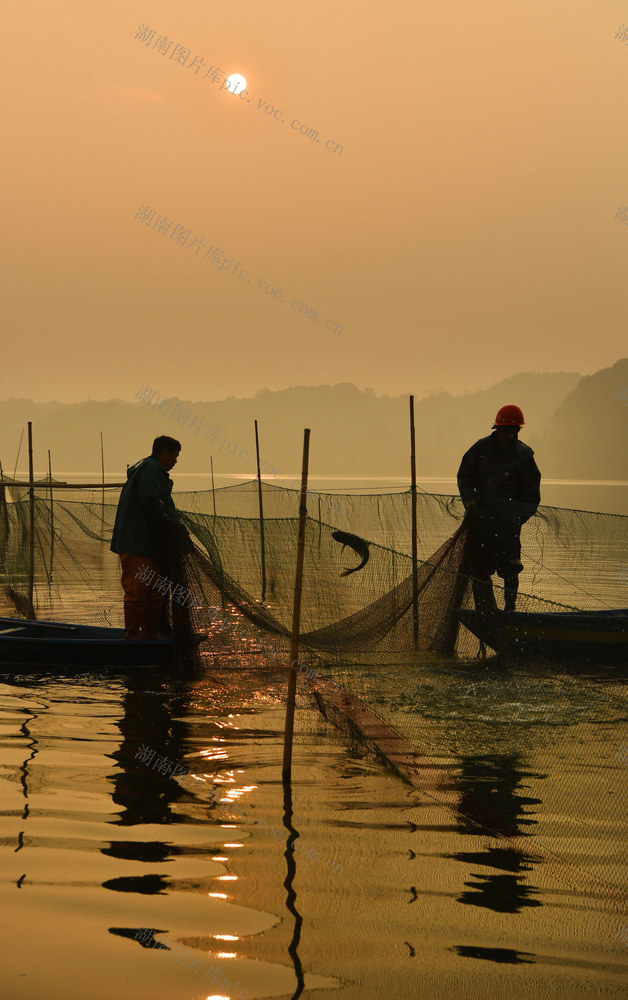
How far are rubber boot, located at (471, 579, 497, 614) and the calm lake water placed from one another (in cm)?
62

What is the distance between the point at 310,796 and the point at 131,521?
382 centimetres

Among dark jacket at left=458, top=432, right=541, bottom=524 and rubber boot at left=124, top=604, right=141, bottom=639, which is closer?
rubber boot at left=124, top=604, right=141, bottom=639

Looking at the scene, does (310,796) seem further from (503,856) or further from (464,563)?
(464,563)

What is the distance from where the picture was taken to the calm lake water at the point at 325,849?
303 cm

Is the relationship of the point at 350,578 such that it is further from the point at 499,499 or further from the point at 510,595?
the point at 499,499

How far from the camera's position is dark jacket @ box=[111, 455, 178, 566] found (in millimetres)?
7941

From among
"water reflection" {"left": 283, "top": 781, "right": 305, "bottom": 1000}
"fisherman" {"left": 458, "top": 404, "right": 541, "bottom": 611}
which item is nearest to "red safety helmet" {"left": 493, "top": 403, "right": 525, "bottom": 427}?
"fisherman" {"left": 458, "top": 404, "right": 541, "bottom": 611}

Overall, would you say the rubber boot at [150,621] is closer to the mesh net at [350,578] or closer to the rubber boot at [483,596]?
the mesh net at [350,578]

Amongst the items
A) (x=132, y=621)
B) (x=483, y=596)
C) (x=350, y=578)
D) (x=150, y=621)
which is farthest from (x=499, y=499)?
(x=132, y=621)

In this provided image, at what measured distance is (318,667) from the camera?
248 inches

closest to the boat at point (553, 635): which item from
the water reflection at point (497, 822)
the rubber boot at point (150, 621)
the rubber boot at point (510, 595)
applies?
the rubber boot at point (510, 595)

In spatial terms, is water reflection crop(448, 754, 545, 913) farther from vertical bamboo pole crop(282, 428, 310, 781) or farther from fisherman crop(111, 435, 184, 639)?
fisherman crop(111, 435, 184, 639)

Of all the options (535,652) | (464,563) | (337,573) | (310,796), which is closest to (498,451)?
(464,563)

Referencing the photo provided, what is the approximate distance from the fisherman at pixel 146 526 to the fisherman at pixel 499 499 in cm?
258
